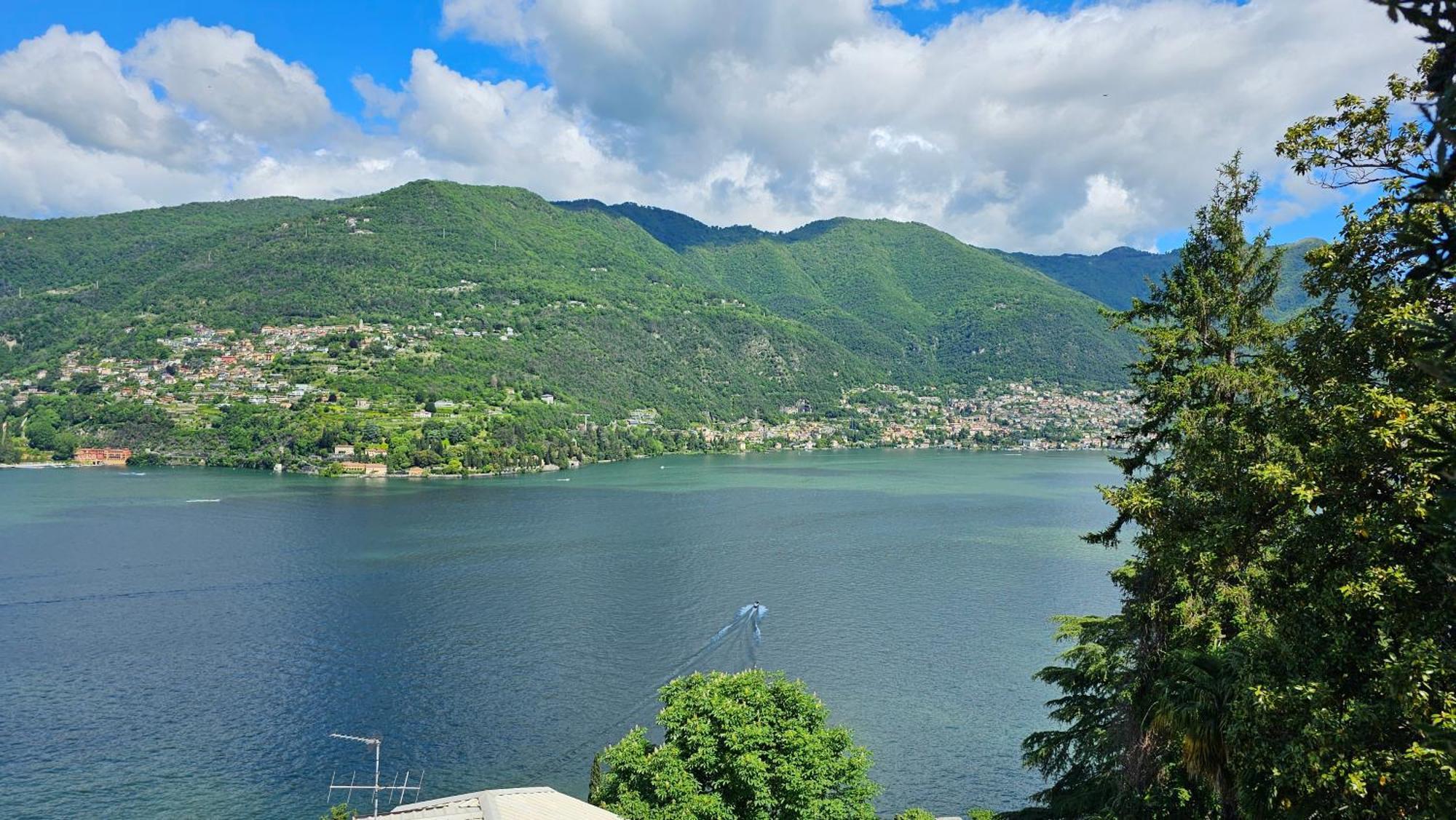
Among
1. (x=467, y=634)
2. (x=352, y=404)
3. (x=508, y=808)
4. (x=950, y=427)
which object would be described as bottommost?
(x=467, y=634)

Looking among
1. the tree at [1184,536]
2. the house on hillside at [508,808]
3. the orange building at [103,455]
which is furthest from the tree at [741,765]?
the orange building at [103,455]

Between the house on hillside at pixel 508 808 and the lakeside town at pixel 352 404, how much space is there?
88.0 metres

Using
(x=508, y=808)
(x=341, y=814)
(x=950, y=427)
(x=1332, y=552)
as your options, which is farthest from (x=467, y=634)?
(x=950, y=427)

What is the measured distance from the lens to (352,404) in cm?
11750

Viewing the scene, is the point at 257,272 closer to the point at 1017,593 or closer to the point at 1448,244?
the point at 1017,593

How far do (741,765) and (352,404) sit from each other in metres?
116

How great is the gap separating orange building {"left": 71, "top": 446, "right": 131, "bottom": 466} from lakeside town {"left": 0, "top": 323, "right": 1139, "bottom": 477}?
12cm

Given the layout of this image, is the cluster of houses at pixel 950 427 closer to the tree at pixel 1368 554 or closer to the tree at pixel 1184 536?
the tree at pixel 1184 536

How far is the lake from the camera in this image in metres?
25.0

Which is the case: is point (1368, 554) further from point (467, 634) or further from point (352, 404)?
point (352, 404)

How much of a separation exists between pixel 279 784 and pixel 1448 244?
28.6 meters

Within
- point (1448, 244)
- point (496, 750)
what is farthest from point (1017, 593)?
point (1448, 244)

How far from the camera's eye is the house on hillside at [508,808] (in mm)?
16156

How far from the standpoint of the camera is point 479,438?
110938mm
